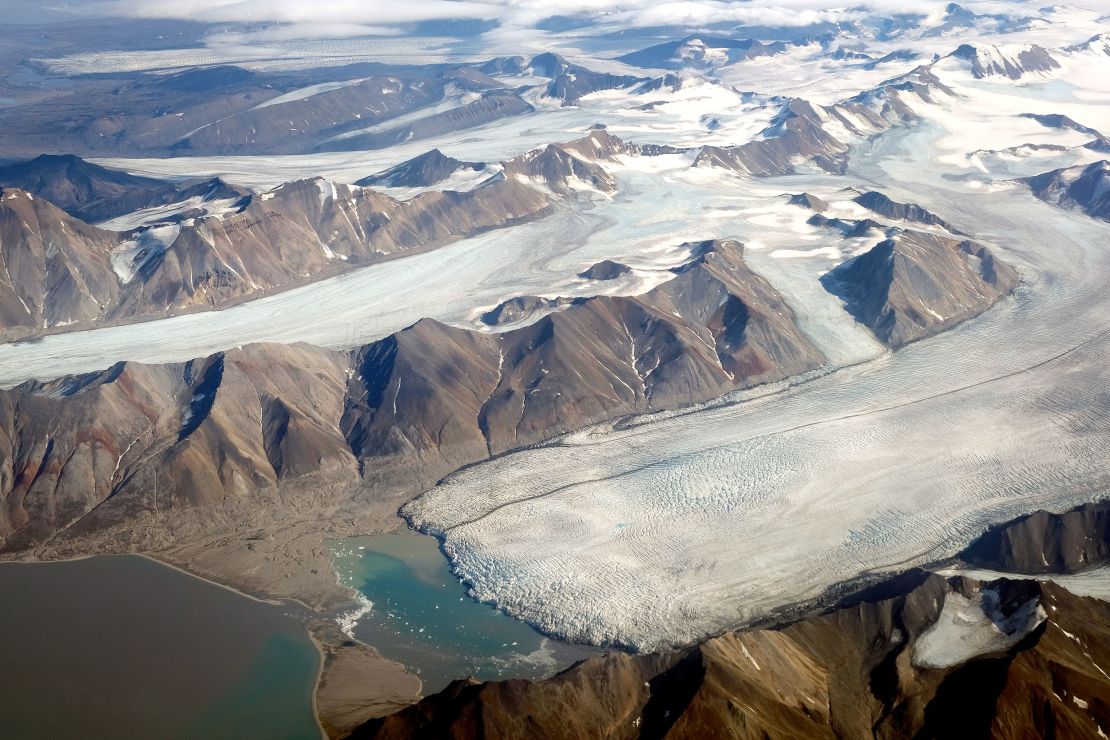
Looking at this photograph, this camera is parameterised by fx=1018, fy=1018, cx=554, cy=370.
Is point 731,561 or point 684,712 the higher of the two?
point 684,712

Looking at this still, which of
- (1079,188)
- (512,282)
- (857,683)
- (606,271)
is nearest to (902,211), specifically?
(1079,188)

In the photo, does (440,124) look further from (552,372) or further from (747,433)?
(747,433)

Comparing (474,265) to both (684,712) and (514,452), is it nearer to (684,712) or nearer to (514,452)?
A: (514,452)

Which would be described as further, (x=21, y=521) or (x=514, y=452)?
(x=514, y=452)

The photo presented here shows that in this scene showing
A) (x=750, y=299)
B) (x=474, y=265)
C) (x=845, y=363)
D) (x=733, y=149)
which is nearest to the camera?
(x=845, y=363)

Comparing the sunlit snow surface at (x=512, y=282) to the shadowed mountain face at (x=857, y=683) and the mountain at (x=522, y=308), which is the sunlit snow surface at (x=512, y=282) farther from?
the shadowed mountain face at (x=857, y=683)

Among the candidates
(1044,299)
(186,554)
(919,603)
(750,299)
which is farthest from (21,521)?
(1044,299)
